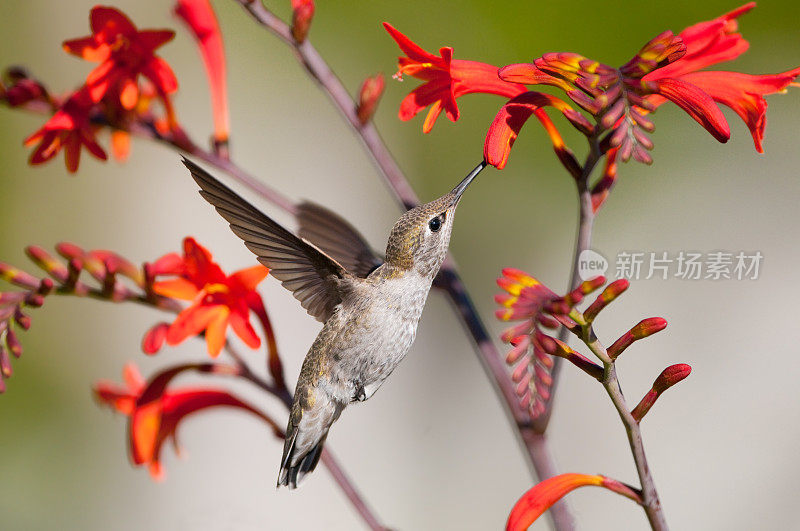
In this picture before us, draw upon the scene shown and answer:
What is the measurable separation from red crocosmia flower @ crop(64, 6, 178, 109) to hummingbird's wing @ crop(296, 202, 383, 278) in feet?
0.60

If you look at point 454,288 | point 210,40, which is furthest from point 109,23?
point 454,288

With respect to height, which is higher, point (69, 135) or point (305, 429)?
point (69, 135)

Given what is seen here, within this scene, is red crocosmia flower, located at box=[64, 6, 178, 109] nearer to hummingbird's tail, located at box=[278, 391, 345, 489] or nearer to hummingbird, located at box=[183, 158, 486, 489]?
hummingbird, located at box=[183, 158, 486, 489]

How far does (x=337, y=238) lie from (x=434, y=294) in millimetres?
1315

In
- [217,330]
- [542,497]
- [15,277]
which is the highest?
[15,277]

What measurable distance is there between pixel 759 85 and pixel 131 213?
189 cm

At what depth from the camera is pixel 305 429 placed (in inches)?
26.8

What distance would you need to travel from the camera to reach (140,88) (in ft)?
2.68

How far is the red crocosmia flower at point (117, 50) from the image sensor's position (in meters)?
0.72

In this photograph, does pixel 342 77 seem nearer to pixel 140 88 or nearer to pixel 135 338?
pixel 135 338

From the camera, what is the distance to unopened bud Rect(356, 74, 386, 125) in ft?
2.32

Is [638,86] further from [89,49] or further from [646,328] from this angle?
[89,49]

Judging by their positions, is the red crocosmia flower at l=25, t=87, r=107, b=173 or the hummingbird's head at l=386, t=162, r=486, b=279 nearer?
the hummingbird's head at l=386, t=162, r=486, b=279

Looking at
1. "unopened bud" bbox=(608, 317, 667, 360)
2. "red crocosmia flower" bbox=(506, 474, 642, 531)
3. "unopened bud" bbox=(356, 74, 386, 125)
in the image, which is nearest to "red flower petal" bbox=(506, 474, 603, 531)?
"red crocosmia flower" bbox=(506, 474, 642, 531)
